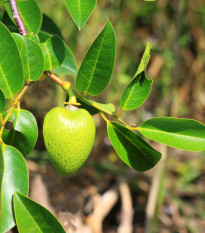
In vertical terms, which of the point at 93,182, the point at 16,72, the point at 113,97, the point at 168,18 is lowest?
the point at 93,182

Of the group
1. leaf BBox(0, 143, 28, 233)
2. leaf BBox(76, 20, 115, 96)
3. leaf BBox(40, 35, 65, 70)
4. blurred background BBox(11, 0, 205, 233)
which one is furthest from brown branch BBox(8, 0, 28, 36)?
blurred background BBox(11, 0, 205, 233)

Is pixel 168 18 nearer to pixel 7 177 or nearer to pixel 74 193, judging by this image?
pixel 74 193

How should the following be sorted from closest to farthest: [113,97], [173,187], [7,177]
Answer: [7,177] → [113,97] → [173,187]

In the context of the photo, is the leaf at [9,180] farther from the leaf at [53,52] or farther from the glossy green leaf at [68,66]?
the glossy green leaf at [68,66]

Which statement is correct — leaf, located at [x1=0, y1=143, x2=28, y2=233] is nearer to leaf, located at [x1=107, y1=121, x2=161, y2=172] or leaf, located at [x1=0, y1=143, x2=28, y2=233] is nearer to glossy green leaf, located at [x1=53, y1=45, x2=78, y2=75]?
leaf, located at [x1=107, y1=121, x2=161, y2=172]

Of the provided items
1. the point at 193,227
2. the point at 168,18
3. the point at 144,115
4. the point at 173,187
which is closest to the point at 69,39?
the point at 144,115

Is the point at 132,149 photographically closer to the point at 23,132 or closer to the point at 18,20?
the point at 23,132

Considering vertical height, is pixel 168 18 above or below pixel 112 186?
above
